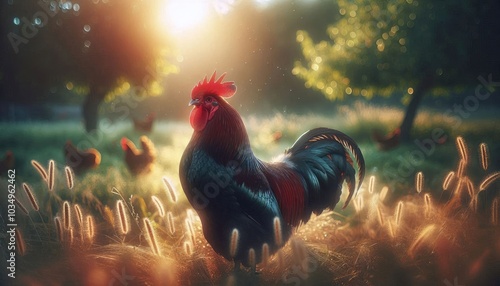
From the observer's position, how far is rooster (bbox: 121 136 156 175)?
3.74 m

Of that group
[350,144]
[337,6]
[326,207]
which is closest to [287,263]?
[326,207]

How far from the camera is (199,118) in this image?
8.11 ft

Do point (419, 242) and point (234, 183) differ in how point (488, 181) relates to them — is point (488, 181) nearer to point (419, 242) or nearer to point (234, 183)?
point (419, 242)

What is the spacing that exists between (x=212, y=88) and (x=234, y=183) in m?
0.62

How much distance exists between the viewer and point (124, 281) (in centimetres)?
294

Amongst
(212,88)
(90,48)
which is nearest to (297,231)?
(212,88)

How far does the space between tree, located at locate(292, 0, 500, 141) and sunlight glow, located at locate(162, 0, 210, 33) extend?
98 centimetres

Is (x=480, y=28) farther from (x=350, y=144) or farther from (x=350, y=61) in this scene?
(x=350, y=144)

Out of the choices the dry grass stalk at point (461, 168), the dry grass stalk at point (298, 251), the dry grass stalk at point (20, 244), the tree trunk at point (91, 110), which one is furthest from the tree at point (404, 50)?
the dry grass stalk at point (20, 244)

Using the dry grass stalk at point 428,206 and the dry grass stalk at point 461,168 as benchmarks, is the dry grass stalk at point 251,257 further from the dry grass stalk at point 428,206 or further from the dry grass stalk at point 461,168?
the dry grass stalk at point 461,168

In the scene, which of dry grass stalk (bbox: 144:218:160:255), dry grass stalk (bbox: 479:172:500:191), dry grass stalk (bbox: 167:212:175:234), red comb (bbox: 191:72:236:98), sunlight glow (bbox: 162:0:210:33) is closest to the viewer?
red comb (bbox: 191:72:236:98)

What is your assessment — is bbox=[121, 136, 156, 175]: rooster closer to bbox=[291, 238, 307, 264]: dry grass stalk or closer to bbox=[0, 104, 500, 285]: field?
bbox=[0, 104, 500, 285]: field

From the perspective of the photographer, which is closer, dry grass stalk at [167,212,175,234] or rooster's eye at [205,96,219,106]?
rooster's eye at [205,96,219,106]

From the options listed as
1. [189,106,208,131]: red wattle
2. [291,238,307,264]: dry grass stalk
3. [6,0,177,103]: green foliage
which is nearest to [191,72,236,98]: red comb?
[189,106,208,131]: red wattle
